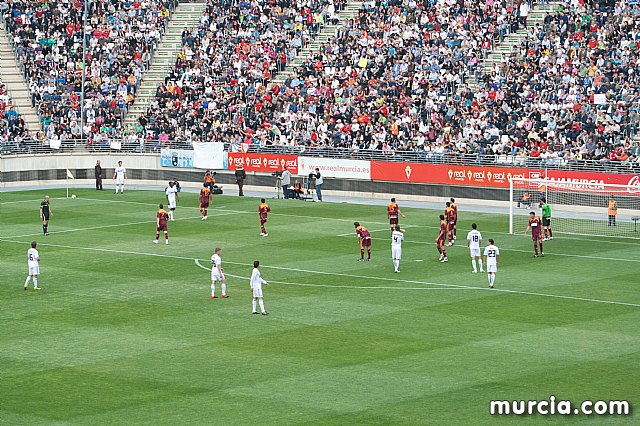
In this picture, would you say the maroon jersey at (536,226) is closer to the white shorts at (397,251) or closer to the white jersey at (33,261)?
the white shorts at (397,251)

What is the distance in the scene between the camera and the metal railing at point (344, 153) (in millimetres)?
55500

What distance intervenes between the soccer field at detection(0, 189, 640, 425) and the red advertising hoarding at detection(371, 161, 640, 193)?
716 centimetres

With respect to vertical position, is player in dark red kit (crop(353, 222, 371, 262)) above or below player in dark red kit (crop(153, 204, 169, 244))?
below

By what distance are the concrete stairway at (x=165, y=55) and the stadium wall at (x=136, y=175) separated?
207 inches

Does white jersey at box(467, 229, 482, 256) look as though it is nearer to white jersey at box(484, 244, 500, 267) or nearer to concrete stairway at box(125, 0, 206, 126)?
white jersey at box(484, 244, 500, 267)

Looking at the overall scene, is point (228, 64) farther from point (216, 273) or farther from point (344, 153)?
point (216, 273)

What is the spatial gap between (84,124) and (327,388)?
175 ft

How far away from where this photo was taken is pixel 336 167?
2552 inches

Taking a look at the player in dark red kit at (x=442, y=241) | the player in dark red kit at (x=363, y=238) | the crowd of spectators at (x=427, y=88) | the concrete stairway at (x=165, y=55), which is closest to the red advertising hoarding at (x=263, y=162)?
the crowd of spectators at (x=427, y=88)

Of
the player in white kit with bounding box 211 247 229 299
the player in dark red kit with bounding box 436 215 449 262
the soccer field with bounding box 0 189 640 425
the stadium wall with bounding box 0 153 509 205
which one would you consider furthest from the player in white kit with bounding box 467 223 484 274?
the stadium wall with bounding box 0 153 509 205

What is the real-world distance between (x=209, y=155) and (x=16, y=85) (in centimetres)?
1569

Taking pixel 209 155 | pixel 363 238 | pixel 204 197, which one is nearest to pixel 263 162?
pixel 209 155

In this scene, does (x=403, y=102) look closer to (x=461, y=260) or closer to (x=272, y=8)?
(x=272, y=8)

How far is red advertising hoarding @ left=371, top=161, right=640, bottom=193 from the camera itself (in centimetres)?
5472
